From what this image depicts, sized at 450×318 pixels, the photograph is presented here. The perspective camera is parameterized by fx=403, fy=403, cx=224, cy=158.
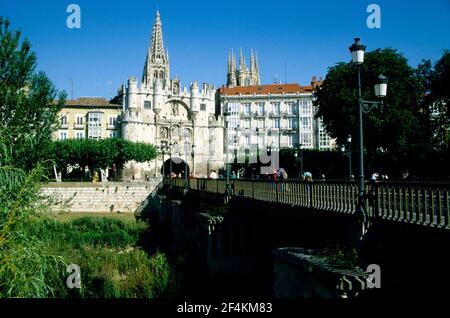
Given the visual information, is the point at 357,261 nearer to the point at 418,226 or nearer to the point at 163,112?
the point at 418,226

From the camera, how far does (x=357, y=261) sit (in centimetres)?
876

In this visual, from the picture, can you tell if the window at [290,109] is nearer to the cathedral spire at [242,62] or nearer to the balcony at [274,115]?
the balcony at [274,115]

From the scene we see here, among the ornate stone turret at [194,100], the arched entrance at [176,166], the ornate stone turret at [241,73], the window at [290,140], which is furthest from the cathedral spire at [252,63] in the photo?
the arched entrance at [176,166]

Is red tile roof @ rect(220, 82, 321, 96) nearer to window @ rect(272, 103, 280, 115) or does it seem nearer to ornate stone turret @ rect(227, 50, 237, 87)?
window @ rect(272, 103, 280, 115)

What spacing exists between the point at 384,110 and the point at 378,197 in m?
26.0

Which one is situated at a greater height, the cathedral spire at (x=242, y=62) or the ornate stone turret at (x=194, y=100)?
the cathedral spire at (x=242, y=62)

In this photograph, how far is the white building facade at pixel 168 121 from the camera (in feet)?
220

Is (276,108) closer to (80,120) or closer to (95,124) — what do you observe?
(95,124)

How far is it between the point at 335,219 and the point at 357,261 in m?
2.30

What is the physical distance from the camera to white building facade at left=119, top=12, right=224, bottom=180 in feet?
220

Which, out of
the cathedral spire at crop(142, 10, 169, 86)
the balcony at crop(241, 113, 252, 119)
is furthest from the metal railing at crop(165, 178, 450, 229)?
the balcony at crop(241, 113, 252, 119)

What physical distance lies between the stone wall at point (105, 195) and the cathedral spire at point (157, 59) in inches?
1091

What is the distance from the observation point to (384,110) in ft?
110
